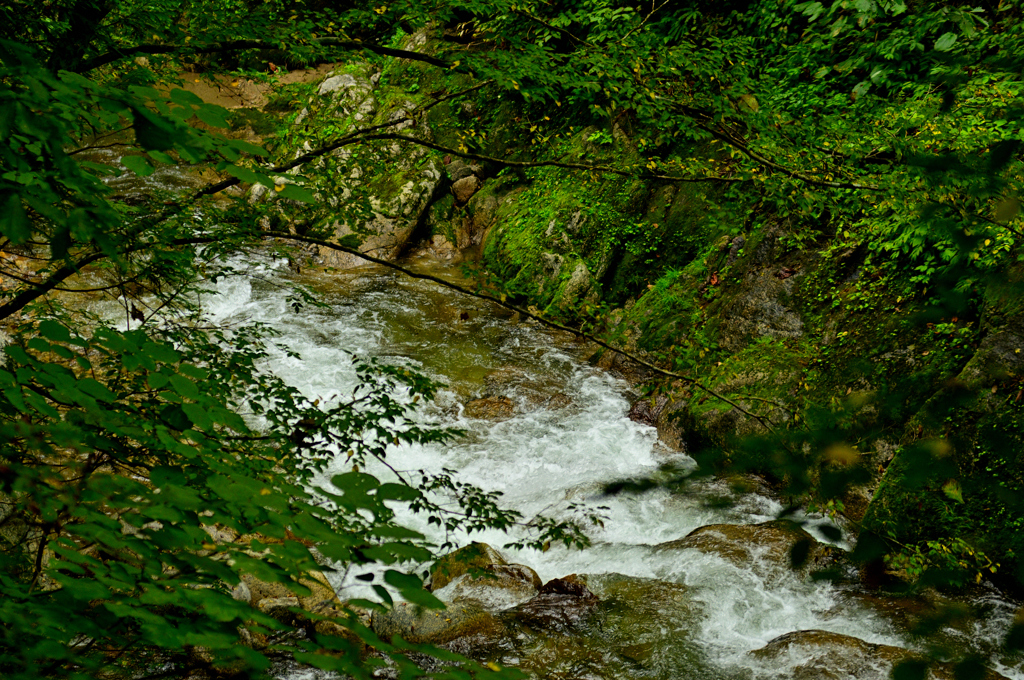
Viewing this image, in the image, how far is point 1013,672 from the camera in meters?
3.96

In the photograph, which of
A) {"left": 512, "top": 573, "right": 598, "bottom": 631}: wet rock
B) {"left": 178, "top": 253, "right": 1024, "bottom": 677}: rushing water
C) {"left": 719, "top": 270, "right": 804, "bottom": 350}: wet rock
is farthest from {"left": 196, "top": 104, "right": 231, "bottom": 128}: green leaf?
{"left": 719, "top": 270, "right": 804, "bottom": 350}: wet rock

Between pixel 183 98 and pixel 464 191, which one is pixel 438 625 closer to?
pixel 183 98

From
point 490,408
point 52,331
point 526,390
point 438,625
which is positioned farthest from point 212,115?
point 526,390

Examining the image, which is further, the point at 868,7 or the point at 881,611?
the point at 868,7

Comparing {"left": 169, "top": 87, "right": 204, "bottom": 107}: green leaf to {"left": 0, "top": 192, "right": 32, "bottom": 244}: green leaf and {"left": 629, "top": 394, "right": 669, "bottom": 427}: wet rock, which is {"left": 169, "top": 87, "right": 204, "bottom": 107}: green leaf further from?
{"left": 629, "top": 394, "right": 669, "bottom": 427}: wet rock

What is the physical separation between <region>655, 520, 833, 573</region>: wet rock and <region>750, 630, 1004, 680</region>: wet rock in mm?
673

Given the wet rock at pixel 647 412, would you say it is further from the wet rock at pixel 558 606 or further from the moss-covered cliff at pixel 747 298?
the wet rock at pixel 558 606

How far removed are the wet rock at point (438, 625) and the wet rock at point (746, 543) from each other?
1772mm

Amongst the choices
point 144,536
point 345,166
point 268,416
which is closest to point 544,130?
point 345,166

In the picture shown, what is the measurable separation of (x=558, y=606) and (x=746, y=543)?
1.76m

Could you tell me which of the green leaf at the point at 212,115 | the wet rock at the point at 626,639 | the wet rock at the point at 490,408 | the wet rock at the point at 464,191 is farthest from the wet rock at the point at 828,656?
the wet rock at the point at 464,191

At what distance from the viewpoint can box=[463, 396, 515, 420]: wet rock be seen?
739 cm

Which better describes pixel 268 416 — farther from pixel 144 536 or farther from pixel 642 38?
pixel 642 38

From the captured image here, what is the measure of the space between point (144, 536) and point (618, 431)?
20.2 ft
